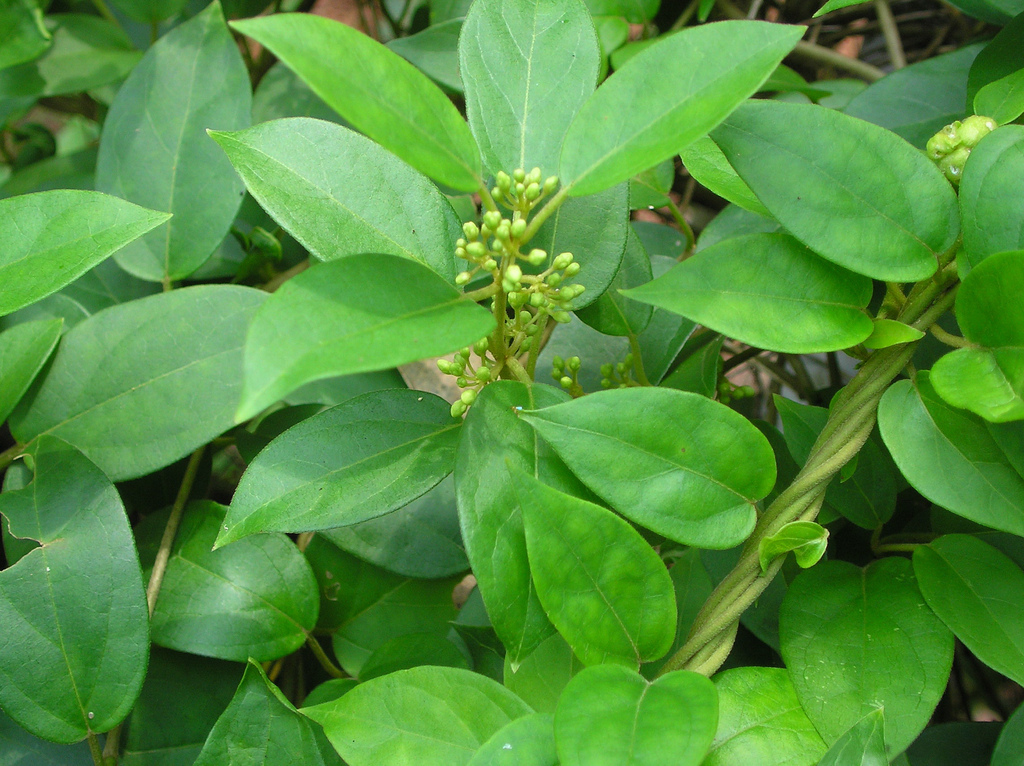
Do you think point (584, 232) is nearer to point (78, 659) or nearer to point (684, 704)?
point (684, 704)

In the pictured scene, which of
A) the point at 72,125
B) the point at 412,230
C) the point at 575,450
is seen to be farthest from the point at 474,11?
the point at 72,125

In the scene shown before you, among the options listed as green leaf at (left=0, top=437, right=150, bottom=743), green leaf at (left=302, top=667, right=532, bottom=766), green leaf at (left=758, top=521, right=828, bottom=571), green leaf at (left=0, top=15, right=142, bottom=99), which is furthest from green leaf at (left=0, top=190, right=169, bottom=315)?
green leaf at (left=0, top=15, right=142, bottom=99)

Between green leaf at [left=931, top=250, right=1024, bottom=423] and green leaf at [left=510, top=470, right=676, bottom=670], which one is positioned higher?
green leaf at [left=931, top=250, right=1024, bottom=423]

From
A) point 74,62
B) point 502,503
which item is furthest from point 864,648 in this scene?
point 74,62

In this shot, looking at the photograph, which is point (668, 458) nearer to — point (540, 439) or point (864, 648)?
point (540, 439)

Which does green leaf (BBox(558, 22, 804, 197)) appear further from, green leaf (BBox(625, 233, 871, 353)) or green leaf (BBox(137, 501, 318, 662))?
green leaf (BBox(137, 501, 318, 662))

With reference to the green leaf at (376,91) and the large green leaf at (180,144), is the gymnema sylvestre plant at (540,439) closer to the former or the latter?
the green leaf at (376,91)
